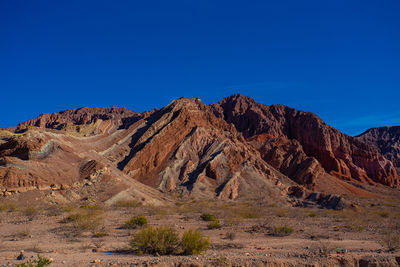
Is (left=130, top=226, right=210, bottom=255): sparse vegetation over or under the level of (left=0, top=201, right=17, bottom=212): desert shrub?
under

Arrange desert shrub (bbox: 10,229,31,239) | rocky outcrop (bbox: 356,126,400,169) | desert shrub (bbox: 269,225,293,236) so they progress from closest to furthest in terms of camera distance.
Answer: desert shrub (bbox: 10,229,31,239) → desert shrub (bbox: 269,225,293,236) → rocky outcrop (bbox: 356,126,400,169)

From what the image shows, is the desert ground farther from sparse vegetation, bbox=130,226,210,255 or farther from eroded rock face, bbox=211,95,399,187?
eroded rock face, bbox=211,95,399,187

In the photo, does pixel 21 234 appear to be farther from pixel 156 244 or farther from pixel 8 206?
pixel 8 206

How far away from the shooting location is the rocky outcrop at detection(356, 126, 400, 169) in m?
132

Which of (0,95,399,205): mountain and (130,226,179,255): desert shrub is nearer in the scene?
(130,226,179,255): desert shrub

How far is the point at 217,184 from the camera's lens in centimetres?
4778

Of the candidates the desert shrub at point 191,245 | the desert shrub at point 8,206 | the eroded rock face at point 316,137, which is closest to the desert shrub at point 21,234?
the desert shrub at point 191,245

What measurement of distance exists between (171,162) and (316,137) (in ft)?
223

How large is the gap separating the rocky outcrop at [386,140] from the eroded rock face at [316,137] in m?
38.7

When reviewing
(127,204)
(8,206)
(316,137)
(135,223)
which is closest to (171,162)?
(127,204)

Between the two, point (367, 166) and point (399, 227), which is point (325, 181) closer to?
point (367, 166)

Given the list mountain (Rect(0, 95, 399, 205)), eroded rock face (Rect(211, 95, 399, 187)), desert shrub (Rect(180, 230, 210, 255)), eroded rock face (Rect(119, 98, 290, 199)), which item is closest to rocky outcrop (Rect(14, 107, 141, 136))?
eroded rock face (Rect(211, 95, 399, 187))

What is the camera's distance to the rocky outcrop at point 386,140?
131500mm

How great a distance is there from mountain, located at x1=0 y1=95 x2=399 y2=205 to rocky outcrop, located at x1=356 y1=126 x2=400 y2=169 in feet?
138
